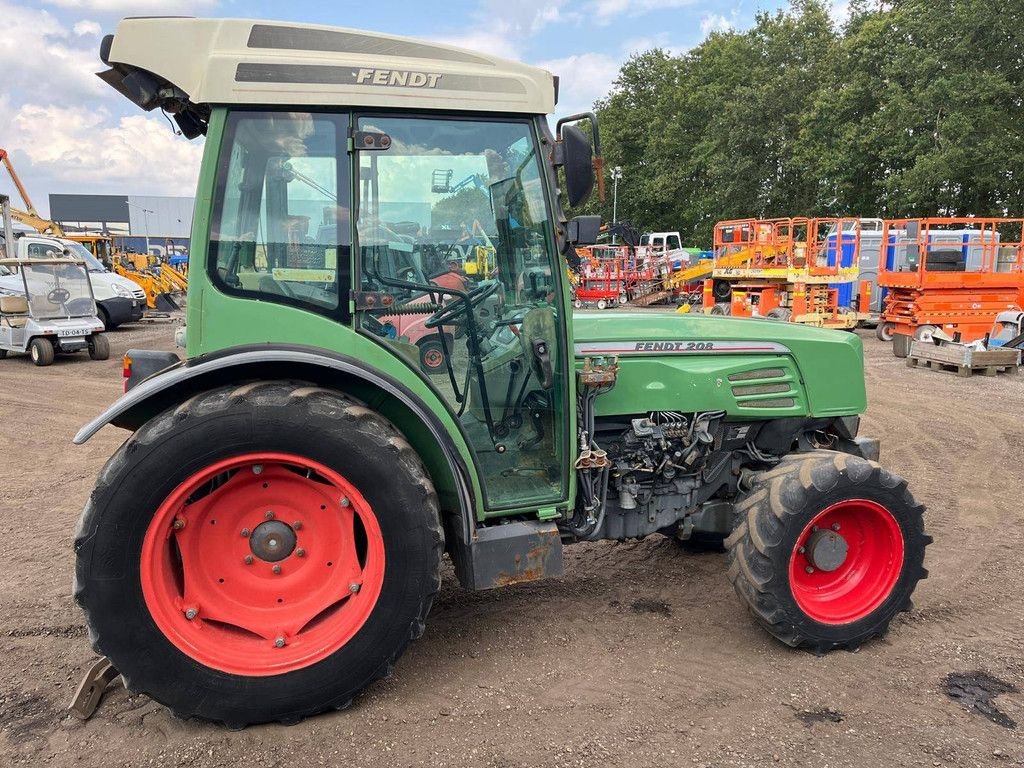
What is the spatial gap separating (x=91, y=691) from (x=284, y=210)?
2.03m

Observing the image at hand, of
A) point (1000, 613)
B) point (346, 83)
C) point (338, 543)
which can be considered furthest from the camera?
point (1000, 613)

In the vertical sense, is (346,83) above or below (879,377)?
above

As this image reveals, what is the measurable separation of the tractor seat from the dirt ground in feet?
30.0

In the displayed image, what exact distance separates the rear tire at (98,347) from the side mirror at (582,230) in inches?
497

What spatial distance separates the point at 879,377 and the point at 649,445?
9.40m

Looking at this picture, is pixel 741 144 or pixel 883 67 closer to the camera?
pixel 883 67

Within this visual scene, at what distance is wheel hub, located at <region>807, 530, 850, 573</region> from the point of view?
346 centimetres

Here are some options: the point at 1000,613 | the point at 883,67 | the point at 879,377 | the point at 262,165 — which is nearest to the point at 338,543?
the point at 262,165

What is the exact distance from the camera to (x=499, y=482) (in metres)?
3.18

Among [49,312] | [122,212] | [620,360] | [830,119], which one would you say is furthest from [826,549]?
[122,212]

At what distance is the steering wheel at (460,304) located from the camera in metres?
2.99

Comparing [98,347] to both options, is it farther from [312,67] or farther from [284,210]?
[312,67]

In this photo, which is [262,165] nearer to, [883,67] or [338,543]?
[338,543]

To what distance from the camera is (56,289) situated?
1253 cm
